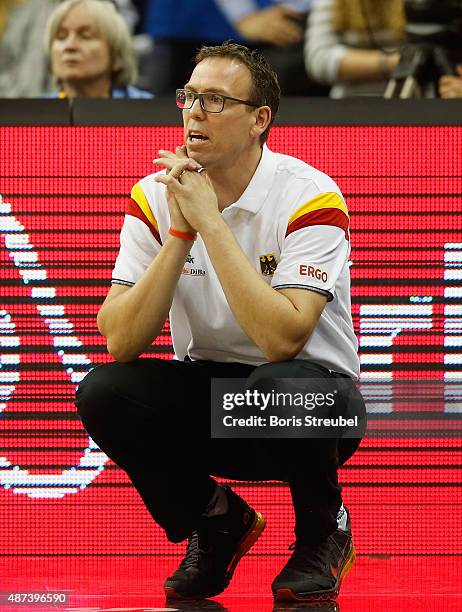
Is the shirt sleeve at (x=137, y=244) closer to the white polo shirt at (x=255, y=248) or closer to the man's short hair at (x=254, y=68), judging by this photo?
the white polo shirt at (x=255, y=248)

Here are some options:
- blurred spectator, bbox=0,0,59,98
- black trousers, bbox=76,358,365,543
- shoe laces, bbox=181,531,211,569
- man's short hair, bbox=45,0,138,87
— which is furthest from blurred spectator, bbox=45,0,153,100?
shoe laces, bbox=181,531,211,569

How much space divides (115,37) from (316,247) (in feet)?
6.59

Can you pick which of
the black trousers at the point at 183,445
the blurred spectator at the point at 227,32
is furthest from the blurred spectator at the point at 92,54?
the black trousers at the point at 183,445

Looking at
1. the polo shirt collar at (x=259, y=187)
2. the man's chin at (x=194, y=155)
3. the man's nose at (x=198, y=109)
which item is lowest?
the polo shirt collar at (x=259, y=187)

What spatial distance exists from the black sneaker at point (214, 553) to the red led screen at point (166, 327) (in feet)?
1.52

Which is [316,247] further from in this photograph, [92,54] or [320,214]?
[92,54]

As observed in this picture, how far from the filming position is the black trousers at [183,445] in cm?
232

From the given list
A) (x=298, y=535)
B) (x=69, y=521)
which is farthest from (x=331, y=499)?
(x=69, y=521)

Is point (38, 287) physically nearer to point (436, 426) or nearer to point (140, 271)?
point (140, 271)

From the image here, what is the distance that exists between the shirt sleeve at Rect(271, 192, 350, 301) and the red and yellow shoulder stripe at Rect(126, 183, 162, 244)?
30 centimetres

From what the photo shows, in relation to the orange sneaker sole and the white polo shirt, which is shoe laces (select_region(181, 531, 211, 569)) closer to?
the orange sneaker sole

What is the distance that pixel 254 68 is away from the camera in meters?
2.52

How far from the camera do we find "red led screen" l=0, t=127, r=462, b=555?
2979mm

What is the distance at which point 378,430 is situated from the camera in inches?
118
